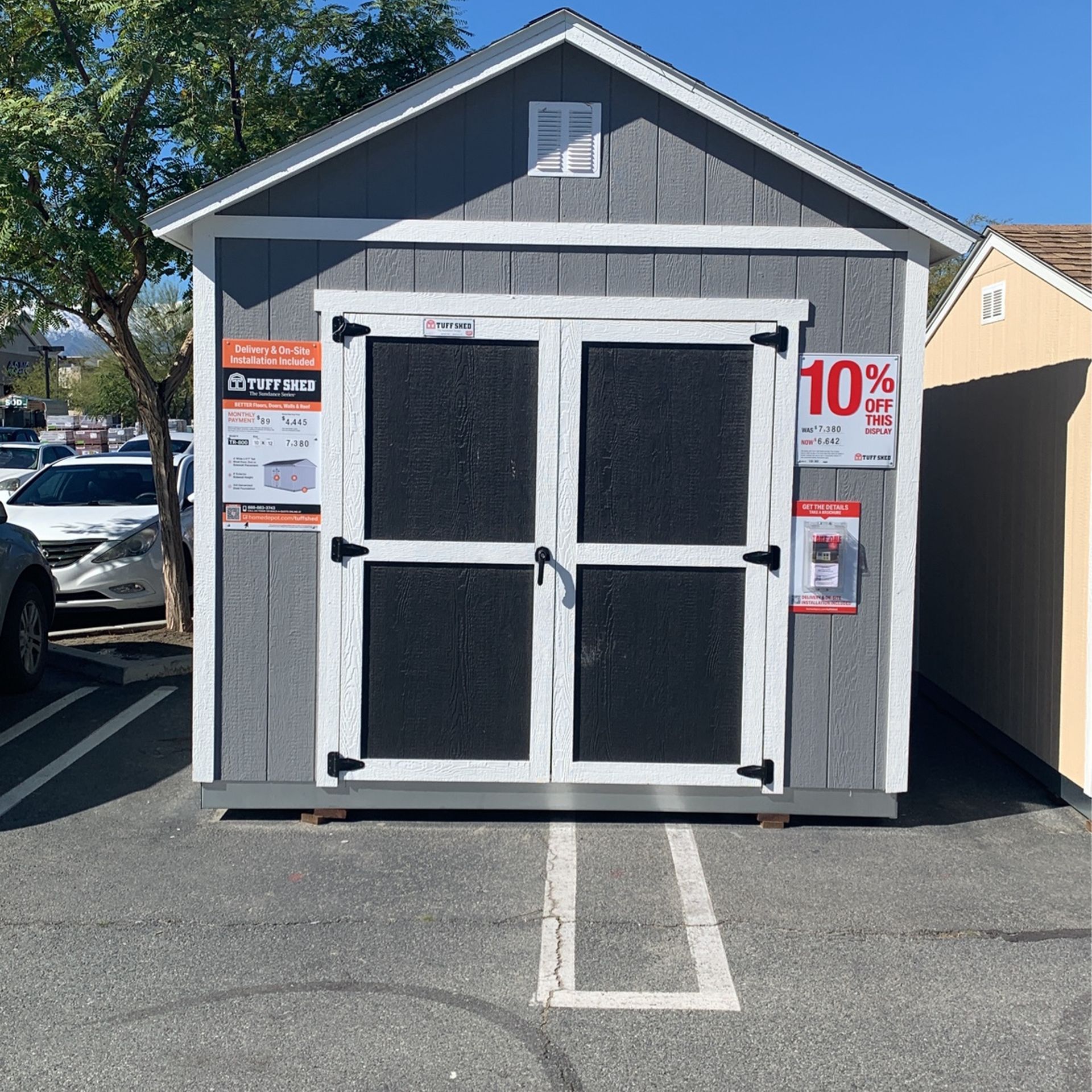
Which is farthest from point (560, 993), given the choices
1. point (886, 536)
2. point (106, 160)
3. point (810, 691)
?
point (106, 160)

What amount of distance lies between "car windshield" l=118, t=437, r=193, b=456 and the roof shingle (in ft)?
47.7

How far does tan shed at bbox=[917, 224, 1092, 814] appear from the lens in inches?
236

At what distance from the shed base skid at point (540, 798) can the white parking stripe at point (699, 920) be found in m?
0.20

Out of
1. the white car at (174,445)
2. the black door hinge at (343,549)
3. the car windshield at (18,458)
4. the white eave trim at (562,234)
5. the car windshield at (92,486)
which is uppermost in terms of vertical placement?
the white eave trim at (562,234)

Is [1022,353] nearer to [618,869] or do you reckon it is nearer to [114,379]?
[618,869]

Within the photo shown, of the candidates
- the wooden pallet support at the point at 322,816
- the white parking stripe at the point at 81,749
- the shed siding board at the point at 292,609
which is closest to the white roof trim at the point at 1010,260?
the shed siding board at the point at 292,609

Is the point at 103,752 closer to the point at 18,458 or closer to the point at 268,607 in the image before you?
the point at 268,607

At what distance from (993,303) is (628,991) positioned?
5.23 meters

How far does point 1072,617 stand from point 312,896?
392 cm

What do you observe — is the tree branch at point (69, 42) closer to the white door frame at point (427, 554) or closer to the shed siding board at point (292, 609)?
the shed siding board at point (292, 609)

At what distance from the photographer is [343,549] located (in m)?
5.61

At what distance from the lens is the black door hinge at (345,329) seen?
554 centimetres

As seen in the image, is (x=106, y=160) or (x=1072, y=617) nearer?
(x=1072, y=617)

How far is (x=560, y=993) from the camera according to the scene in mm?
4066
